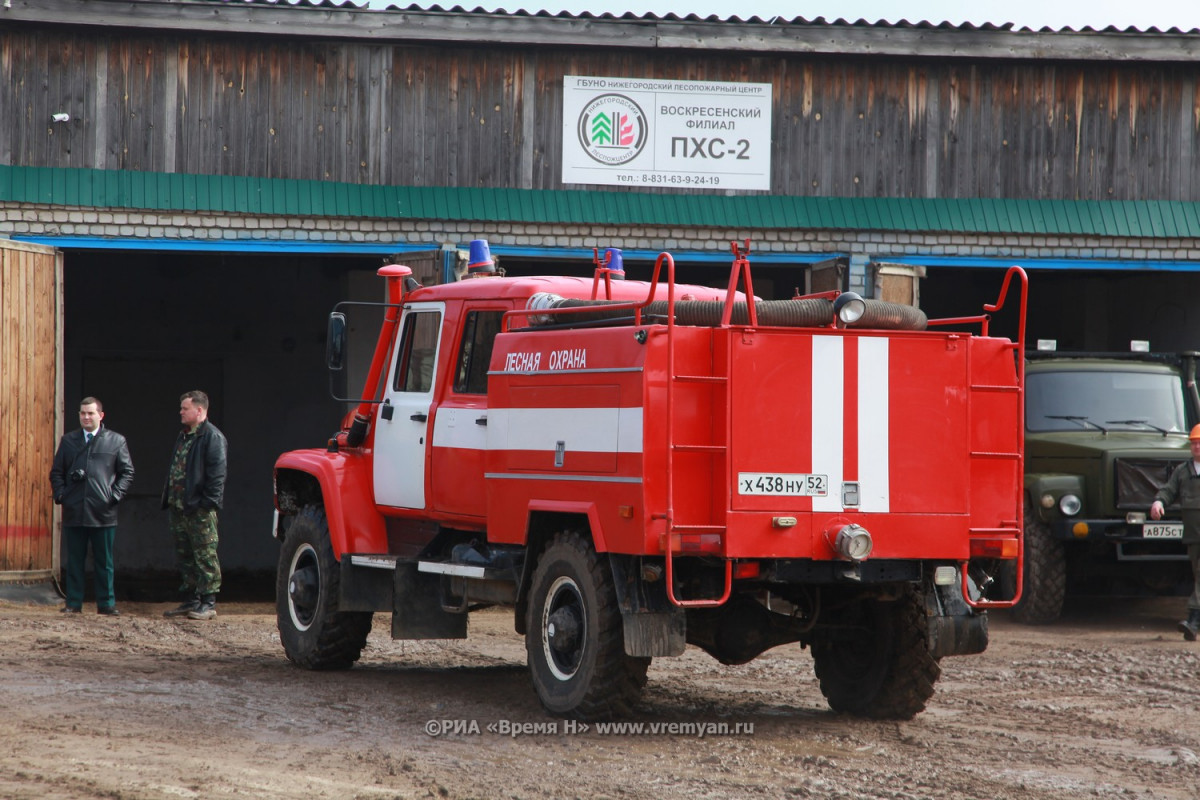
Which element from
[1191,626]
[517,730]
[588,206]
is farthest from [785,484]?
[588,206]

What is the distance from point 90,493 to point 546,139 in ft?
17.8

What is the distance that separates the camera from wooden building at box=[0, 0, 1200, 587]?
46.7ft

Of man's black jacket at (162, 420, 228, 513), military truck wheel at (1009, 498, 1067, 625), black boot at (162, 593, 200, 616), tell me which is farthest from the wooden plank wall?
military truck wheel at (1009, 498, 1067, 625)

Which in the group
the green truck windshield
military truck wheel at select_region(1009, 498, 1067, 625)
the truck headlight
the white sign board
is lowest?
military truck wheel at select_region(1009, 498, 1067, 625)

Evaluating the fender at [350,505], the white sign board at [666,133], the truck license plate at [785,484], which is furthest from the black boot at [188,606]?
the truck license plate at [785,484]

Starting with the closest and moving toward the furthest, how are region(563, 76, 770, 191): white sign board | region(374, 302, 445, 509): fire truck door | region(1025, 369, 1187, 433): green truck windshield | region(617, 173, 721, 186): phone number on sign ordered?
1. region(374, 302, 445, 509): fire truck door
2. region(1025, 369, 1187, 433): green truck windshield
3. region(563, 76, 770, 191): white sign board
4. region(617, 173, 721, 186): phone number on sign

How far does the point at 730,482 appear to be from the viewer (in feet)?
23.7

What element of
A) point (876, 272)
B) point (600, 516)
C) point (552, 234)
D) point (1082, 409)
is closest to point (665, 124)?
point (552, 234)

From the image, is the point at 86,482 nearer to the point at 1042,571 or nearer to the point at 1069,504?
the point at 1042,571

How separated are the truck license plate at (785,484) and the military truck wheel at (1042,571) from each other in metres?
6.89

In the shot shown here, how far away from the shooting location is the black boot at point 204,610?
13.3m

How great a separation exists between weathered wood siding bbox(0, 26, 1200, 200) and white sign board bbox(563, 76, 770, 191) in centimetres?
15

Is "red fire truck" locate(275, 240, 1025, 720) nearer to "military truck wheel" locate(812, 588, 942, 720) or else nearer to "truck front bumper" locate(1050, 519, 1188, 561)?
"military truck wheel" locate(812, 588, 942, 720)

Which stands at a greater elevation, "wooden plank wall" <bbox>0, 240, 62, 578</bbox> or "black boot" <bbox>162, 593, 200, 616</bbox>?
"wooden plank wall" <bbox>0, 240, 62, 578</bbox>
